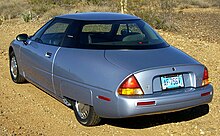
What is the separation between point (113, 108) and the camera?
4879mm

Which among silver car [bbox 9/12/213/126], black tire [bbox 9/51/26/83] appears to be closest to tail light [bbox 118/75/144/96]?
silver car [bbox 9/12/213/126]

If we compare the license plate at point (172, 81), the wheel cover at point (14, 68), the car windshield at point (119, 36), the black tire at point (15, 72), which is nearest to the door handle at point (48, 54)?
the car windshield at point (119, 36)

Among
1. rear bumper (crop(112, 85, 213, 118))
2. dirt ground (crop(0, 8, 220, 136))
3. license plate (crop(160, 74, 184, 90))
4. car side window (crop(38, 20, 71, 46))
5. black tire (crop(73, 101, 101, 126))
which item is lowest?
dirt ground (crop(0, 8, 220, 136))

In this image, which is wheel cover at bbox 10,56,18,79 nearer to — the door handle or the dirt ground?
the dirt ground

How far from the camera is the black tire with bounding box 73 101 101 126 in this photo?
5.35 m

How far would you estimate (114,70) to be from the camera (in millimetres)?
4953

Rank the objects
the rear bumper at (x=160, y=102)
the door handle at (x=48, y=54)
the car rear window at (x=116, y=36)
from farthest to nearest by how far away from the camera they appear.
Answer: the door handle at (x=48, y=54) < the car rear window at (x=116, y=36) < the rear bumper at (x=160, y=102)

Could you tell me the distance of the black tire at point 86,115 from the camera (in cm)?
535

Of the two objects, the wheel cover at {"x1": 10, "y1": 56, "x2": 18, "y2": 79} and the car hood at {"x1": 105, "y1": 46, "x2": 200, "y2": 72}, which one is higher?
the car hood at {"x1": 105, "y1": 46, "x2": 200, "y2": 72}

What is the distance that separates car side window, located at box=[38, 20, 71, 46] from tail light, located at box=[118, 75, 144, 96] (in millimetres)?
1735

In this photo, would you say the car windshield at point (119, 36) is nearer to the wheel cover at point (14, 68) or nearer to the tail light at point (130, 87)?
the tail light at point (130, 87)

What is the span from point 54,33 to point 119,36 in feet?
4.60

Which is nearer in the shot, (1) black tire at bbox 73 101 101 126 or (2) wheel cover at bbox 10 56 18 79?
(1) black tire at bbox 73 101 101 126

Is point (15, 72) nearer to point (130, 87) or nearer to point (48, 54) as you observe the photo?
point (48, 54)
